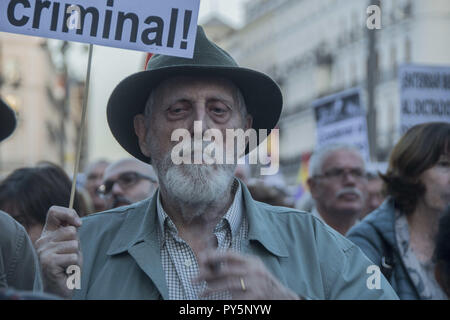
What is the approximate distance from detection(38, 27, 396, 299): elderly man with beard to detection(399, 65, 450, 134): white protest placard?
5318mm

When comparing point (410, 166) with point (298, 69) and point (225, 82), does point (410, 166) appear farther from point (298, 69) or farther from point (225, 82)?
point (298, 69)

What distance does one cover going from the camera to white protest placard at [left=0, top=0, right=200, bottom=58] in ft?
12.2

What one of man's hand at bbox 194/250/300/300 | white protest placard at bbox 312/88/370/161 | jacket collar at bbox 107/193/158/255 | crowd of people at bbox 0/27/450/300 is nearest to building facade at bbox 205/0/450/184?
white protest placard at bbox 312/88/370/161

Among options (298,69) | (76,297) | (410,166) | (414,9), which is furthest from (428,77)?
Answer: (298,69)

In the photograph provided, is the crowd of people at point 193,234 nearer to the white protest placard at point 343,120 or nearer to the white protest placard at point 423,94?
the white protest placard at point 423,94

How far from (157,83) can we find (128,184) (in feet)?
11.5

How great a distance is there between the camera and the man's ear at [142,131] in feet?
14.2

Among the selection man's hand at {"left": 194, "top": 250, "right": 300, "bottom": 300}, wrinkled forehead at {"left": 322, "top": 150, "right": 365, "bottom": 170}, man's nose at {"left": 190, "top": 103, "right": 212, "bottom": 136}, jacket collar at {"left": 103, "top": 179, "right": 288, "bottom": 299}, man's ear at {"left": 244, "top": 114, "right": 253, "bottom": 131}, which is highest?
wrinkled forehead at {"left": 322, "top": 150, "right": 365, "bottom": 170}

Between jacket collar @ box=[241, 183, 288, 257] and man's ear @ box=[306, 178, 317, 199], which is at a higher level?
man's ear @ box=[306, 178, 317, 199]

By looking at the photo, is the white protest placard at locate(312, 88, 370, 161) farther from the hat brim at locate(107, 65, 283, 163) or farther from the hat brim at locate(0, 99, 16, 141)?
the hat brim at locate(0, 99, 16, 141)

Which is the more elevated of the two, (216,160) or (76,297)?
(216,160)

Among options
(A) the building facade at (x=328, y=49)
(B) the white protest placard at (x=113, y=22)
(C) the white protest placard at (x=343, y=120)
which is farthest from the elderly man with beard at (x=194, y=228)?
(A) the building facade at (x=328, y=49)

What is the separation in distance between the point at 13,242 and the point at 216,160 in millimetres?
860
